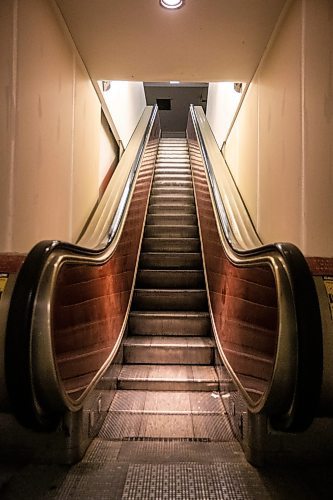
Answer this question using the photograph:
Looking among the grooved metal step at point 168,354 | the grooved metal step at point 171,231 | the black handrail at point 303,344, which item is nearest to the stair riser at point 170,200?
the grooved metal step at point 171,231

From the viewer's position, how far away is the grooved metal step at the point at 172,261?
468 cm

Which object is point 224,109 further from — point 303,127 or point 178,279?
point 303,127

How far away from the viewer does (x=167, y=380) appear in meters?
2.97

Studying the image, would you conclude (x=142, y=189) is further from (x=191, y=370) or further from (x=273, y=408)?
(x=273, y=408)

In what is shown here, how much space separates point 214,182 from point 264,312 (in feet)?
9.38

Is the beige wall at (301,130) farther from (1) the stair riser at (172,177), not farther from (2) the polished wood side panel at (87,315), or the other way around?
(1) the stair riser at (172,177)

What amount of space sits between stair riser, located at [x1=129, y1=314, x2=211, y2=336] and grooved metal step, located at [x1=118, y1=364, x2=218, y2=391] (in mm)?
557

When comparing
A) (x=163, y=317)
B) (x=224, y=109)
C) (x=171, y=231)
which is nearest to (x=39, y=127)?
(x=163, y=317)

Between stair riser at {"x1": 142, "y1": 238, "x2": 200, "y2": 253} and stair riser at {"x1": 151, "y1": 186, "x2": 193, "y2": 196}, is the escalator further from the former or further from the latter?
stair riser at {"x1": 151, "y1": 186, "x2": 193, "y2": 196}

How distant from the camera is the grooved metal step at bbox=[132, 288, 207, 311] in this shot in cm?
405

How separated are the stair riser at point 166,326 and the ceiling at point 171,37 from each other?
7.85 feet

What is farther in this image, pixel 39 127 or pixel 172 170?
pixel 172 170

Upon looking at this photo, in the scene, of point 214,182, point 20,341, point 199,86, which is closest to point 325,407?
point 20,341

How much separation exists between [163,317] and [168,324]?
0.26 ft
